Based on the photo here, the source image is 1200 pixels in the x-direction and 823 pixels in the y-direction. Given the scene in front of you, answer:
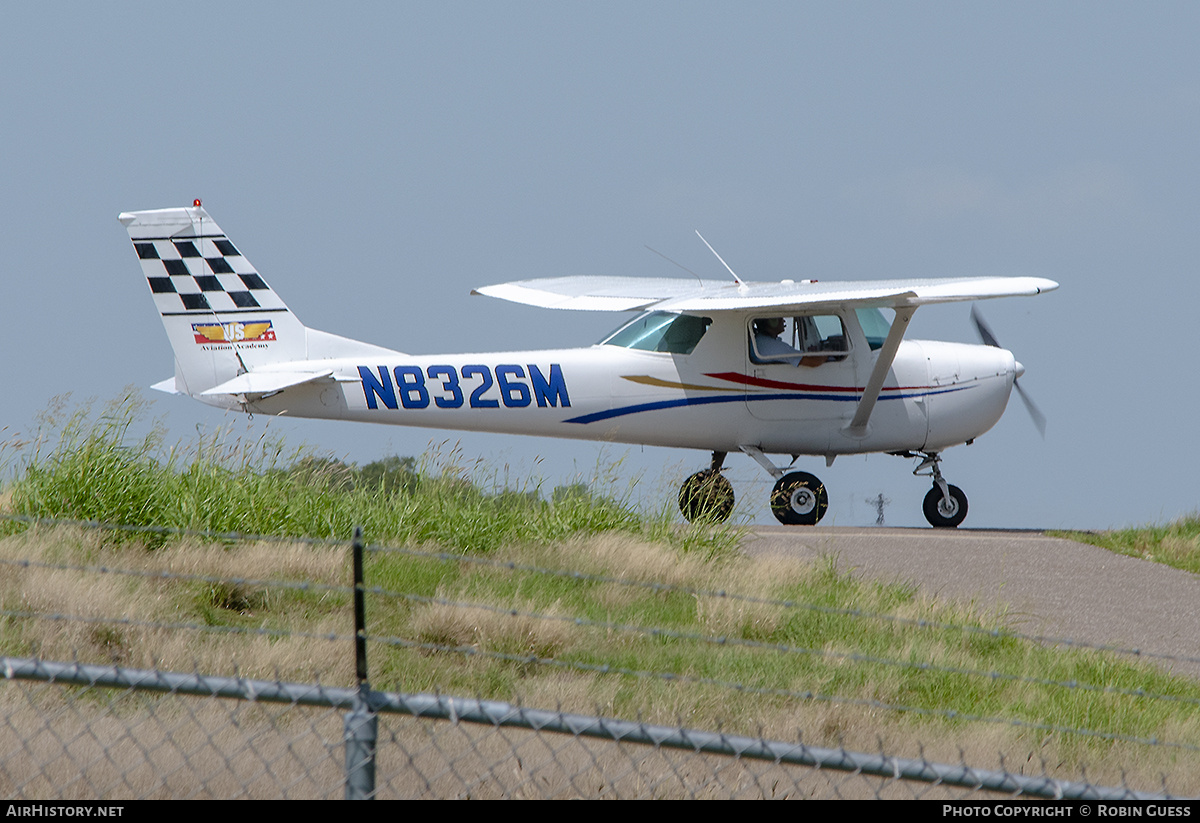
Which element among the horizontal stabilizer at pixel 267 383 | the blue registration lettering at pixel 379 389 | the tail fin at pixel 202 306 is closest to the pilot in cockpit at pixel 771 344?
the blue registration lettering at pixel 379 389

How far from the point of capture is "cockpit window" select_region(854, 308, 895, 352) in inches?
572

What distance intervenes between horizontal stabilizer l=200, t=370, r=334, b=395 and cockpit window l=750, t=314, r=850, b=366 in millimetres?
4840

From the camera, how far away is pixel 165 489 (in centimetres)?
912

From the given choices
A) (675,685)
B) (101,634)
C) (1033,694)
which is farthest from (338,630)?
(1033,694)

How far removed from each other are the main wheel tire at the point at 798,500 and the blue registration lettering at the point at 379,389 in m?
4.48

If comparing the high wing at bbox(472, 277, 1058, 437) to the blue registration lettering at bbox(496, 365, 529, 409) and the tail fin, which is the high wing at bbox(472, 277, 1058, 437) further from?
the tail fin

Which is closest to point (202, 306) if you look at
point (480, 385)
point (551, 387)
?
point (480, 385)

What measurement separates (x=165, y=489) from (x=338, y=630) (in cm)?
245

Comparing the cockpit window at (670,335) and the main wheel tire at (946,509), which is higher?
the cockpit window at (670,335)

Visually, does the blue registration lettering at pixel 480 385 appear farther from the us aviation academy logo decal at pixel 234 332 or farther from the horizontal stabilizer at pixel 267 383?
the us aviation academy logo decal at pixel 234 332

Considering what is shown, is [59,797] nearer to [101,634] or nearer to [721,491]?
[101,634]

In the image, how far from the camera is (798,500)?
1446 cm

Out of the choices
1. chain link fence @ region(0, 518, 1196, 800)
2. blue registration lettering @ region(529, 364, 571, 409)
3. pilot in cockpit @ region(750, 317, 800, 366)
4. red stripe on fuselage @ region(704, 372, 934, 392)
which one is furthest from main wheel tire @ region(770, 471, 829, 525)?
chain link fence @ region(0, 518, 1196, 800)

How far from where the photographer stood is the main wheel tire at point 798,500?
14453 mm
